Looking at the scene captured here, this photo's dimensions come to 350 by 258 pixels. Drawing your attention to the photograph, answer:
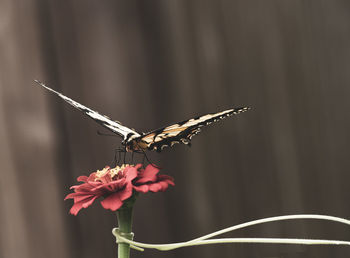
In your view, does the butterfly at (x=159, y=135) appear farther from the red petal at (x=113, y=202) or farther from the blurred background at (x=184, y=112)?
the blurred background at (x=184, y=112)

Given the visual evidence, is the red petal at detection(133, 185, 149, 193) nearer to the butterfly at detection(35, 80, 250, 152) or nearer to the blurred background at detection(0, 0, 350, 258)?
the butterfly at detection(35, 80, 250, 152)

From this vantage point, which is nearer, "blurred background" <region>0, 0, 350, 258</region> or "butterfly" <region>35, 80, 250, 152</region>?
"butterfly" <region>35, 80, 250, 152</region>

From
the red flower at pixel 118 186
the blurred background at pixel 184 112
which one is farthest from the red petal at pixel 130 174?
the blurred background at pixel 184 112

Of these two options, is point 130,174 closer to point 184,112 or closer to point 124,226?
point 124,226

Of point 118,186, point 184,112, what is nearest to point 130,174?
point 118,186

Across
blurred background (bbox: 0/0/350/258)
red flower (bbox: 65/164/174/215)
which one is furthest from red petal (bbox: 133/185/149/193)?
blurred background (bbox: 0/0/350/258)
